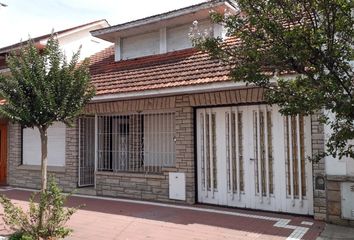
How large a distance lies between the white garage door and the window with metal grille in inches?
73.5

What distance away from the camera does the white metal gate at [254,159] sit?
874cm

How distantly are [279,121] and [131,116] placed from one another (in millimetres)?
5255

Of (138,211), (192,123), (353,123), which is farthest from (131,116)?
(353,123)

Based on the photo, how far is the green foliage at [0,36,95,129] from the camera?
7.21 m

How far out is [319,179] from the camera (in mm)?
8164

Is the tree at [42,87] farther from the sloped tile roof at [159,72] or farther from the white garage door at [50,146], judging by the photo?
the white garage door at [50,146]

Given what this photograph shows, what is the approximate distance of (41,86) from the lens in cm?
723

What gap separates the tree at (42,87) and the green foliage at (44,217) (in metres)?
0.45

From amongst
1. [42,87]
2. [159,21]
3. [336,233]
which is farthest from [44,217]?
[159,21]

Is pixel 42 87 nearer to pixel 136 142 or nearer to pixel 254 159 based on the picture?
pixel 254 159

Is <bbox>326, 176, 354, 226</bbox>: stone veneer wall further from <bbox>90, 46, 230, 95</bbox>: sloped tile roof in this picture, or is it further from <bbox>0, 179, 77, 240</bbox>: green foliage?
<bbox>0, 179, 77, 240</bbox>: green foliage

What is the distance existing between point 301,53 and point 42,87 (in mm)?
5063

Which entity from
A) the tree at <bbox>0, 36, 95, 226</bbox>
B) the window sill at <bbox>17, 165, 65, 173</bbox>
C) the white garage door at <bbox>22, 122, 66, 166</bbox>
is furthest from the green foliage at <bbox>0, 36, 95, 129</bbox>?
the white garage door at <bbox>22, 122, 66, 166</bbox>

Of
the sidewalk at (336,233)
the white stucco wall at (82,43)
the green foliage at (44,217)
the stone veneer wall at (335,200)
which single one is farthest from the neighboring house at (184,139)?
the green foliage at (44,217)
